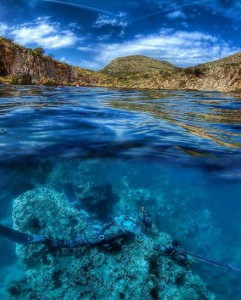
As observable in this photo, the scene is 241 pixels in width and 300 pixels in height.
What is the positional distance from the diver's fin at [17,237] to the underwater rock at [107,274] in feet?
1.11

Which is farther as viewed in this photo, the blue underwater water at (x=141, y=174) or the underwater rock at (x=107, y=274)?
the blue underwater water at (x=141, y=174)

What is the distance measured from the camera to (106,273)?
5.29m

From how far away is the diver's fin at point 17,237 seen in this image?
5039 mm

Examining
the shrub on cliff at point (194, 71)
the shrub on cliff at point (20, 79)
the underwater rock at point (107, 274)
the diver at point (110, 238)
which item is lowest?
the underwater rock at point (107, 274)

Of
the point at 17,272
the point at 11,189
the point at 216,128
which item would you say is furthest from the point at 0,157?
the point at 216,128

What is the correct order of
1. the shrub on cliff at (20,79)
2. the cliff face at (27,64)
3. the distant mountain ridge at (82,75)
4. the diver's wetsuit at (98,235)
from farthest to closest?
the cliff face at (27,64) → the distant mountain ridge at (82,75) → the shrub on cliff at (20,79) → the diver's wetsuit at (98,235)

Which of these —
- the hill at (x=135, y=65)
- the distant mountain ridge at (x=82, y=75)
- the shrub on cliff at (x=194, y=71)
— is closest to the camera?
the distant mountain ridge at (x=82, y=75)

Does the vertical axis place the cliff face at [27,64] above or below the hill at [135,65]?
below

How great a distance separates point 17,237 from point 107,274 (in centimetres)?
169

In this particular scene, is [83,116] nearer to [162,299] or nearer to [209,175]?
[209,175]

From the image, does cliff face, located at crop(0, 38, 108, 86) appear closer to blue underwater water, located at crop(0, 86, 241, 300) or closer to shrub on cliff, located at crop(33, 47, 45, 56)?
shrub on cliff, located at crop(33, 47, 45, 56)

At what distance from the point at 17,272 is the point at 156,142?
464 centimetres

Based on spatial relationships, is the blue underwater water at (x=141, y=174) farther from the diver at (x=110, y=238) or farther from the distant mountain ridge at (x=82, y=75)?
the distant mountain ridge at (x=82, y=75)

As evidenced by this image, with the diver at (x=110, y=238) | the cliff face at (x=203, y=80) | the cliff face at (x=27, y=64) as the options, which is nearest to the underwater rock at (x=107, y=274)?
the diver at (x=110, y=238)
